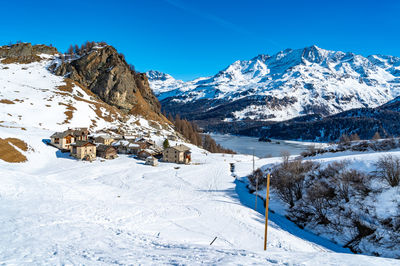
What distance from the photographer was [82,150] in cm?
6066

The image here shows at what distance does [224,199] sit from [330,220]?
16.2 meters

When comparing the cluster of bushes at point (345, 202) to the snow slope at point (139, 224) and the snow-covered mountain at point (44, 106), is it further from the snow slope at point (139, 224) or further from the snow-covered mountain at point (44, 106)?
the snow-covered mountain at point (44, 106)

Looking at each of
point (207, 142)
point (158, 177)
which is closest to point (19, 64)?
point (207, 142)

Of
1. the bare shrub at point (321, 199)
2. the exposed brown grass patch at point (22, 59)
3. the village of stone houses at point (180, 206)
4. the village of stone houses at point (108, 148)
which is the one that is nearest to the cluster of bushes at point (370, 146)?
the village of stone houses at point (180, 206)

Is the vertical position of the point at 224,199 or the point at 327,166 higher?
the point at 327,166

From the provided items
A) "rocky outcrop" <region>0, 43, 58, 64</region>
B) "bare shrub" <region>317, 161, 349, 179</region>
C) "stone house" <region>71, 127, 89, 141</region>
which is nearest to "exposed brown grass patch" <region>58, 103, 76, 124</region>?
"stone house" <region>71, 127, 89, 141</region>

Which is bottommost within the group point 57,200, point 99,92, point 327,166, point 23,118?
point 57,200

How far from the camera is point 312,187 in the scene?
3703 centimetres

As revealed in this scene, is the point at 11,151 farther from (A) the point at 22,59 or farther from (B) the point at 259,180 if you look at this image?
(A) the point at 22,59

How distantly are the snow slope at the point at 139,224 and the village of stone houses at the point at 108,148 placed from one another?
9532 millimetres

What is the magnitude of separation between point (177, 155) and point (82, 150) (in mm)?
27398

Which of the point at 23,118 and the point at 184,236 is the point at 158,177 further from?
the point at 23,118

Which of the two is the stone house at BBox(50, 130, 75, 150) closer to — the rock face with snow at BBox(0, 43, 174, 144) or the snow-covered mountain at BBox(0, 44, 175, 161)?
the snow-covered mountain at BBox(0, 44, 175, 161)

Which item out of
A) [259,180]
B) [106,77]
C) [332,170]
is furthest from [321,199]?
[106,77]
